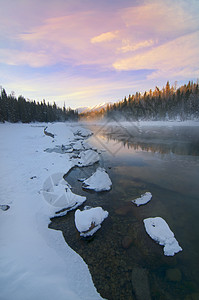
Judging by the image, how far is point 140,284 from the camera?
3973 millimetres

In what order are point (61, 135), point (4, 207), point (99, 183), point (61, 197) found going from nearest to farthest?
point (4, 207), point (61, 197), point (99, 183), point (61, 135)

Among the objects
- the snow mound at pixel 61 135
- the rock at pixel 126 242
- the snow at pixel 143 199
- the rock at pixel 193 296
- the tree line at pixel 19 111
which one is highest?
the tree line at pixel 19 111

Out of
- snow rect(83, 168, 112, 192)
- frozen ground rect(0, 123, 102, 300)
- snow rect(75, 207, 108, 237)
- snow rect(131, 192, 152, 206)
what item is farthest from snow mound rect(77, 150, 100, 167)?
snow rect(75, 207, 108, 237)

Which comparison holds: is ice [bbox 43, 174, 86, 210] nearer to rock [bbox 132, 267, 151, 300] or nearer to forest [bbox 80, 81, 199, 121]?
rock [bbox 132, 267, 151, 300]

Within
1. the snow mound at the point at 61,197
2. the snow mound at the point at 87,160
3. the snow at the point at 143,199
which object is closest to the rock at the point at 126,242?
the snow at the point at 143,199

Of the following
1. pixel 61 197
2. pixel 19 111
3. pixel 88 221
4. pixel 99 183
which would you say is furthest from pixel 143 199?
pixel 19 111

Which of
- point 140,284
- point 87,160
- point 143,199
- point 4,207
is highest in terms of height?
point 87,160

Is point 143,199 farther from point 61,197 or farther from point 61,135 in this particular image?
point 61,135

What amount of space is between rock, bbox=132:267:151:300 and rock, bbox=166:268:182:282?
757 mm

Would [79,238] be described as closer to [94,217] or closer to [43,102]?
[94,217]

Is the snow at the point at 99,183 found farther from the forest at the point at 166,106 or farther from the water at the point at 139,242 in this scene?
the forest at the point at 166,106

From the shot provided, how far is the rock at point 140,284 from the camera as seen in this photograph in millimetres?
3709

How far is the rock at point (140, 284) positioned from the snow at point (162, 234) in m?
1.32

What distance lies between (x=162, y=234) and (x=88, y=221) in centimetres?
340
